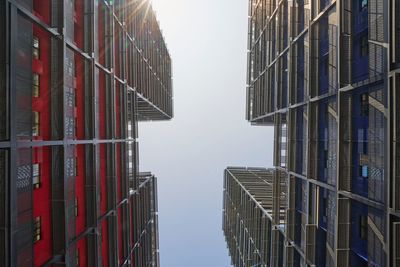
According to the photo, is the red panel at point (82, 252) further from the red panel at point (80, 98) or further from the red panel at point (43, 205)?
the red panel at point (80, 98)

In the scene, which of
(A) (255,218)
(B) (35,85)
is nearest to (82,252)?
(B) (35,85)

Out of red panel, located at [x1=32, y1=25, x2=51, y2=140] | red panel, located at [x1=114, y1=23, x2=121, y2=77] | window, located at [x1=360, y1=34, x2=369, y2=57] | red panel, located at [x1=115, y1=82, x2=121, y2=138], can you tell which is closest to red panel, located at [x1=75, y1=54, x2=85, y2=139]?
red panel, located at [x1=32, y1=25, x2=51, y2=140]

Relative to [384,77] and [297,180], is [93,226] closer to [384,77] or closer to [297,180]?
[297,180]

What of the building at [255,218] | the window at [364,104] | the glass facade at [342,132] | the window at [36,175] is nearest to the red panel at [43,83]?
the window at [36,175]

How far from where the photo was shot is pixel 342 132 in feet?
69.6

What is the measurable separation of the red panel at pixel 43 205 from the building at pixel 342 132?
15.6 m

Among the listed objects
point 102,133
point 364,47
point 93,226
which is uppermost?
point 364,47

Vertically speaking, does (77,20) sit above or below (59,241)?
above

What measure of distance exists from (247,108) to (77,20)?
1707 inches

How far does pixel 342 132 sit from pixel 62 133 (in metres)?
15.5

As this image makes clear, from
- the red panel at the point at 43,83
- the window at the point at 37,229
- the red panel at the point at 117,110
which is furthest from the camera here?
the red panel at the point at 117,110

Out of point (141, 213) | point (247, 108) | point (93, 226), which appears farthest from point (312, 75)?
point (247, 108)

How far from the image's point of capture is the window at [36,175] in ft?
58.7

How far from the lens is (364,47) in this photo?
19312 millimetres
